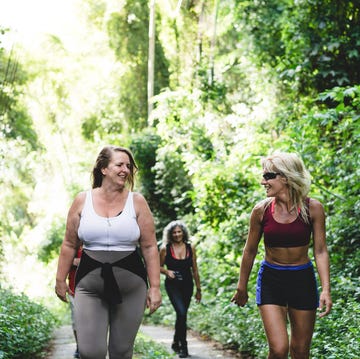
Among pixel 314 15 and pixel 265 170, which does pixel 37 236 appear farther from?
pixel 265 170

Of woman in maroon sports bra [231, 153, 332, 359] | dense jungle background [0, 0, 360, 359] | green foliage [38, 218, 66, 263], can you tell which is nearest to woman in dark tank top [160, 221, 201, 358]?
dense jungle background [0, 0, 360, 359]

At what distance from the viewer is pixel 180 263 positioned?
980 cm

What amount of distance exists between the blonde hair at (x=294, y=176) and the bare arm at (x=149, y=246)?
972 millimetres

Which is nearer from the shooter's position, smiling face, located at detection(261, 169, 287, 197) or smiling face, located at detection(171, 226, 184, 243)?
smiling face, located at detection(261, 169, 287, 197)

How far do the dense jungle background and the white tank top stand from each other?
2.18 meters

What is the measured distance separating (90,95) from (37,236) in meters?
6.77

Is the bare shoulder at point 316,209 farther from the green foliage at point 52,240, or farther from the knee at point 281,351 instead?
the green foliage at point 52,240

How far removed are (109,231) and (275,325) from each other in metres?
1.34

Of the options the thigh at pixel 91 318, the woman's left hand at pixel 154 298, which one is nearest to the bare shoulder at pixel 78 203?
the thigh at pixel 91 318

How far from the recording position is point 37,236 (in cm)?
2969

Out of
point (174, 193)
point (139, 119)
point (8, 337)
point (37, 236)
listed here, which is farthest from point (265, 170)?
point (37, 236)

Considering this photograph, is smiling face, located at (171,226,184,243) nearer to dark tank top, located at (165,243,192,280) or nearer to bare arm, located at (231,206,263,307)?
dark tank top, located at (165,243,192,280)

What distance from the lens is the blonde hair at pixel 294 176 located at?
4.91 meters

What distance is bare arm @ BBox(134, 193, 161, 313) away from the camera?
4.75 m
